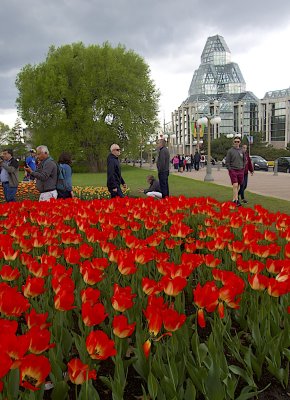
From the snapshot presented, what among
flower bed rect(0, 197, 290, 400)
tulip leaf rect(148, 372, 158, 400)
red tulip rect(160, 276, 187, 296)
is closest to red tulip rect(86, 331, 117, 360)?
flower bed rect(0, 197, 290, 400)

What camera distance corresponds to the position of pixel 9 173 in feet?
32.7

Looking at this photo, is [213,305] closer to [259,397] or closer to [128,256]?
[259,397]

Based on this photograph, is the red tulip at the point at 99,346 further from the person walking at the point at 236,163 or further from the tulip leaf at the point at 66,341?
the person walking at the point at 236,163

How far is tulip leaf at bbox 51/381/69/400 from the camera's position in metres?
1.64

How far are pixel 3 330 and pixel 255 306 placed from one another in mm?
1422

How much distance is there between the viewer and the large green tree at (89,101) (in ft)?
127

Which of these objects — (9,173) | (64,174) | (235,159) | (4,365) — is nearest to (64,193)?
(64,174)

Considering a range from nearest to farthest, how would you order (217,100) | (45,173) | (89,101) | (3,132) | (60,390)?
(60,390), (45,173), (89,101), (3,132), (217,100)

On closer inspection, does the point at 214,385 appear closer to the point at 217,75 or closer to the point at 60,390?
the point at 60,390

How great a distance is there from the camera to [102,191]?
41.0 feet

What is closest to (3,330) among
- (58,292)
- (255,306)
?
(58,292)

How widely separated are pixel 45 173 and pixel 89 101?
3366 centimetres

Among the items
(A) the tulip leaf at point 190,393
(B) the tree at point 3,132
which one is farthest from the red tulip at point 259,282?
(B) the tree at point 3,132

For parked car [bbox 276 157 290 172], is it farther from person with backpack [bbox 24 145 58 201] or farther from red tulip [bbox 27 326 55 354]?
red tulip [bbox 27 326 55 354]
